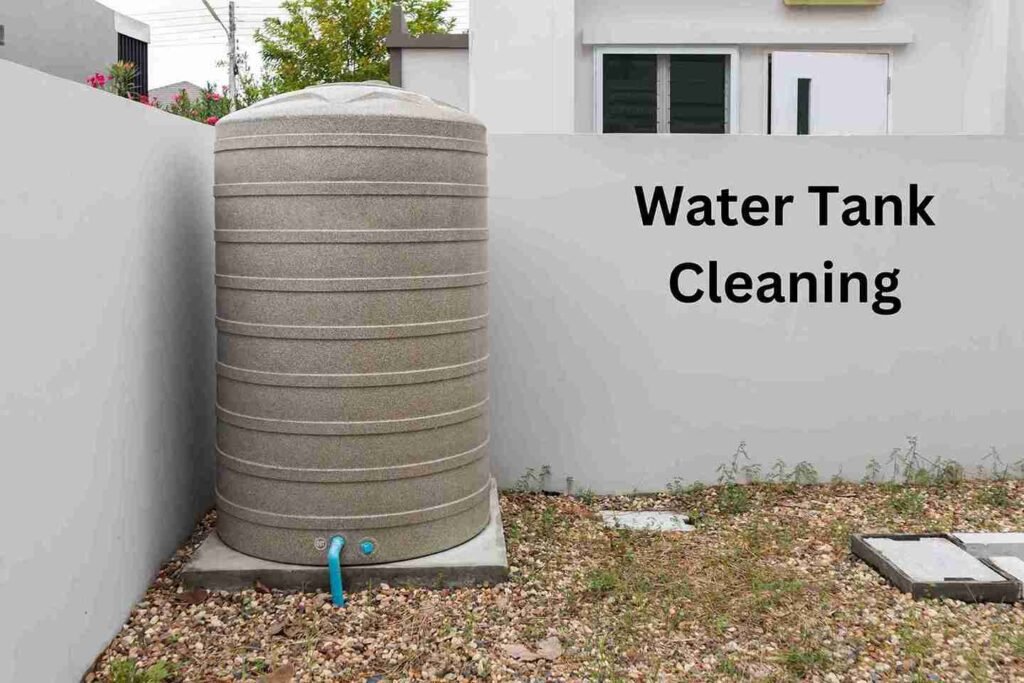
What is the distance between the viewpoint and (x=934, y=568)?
4.45 m

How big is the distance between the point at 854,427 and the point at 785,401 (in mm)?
400

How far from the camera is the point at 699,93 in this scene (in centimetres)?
1054

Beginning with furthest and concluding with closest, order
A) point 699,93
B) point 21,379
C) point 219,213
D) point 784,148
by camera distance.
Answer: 1. point 699,93
2. point 784,148
3. point 219,213
4. point 21,379

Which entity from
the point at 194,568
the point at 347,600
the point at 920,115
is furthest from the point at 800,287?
the point at 920,115

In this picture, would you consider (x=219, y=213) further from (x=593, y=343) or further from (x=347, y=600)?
(x=593, y=343)

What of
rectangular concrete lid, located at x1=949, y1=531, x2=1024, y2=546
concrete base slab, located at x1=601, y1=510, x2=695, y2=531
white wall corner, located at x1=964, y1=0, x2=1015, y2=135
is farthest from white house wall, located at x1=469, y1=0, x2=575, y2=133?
rectangular concrete lid, located at x1=949, y1=531, x2=1024, y2=546

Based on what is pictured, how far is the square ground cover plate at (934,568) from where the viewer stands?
4223 mm

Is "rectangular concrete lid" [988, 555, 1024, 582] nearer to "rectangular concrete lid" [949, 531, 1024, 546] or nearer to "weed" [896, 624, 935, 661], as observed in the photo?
"rectangular concrete lid" [949, 531, 1024, 546]

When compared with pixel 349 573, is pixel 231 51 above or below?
above

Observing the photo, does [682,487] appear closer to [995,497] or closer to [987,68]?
[995,497]

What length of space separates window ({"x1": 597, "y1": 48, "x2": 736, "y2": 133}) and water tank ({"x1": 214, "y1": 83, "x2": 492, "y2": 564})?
631 cm

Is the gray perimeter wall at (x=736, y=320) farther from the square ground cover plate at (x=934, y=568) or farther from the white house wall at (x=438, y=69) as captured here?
the white house wall at (x=438, y=69)

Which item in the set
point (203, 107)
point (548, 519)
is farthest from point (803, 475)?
point (203, 107)

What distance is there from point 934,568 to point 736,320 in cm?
172
